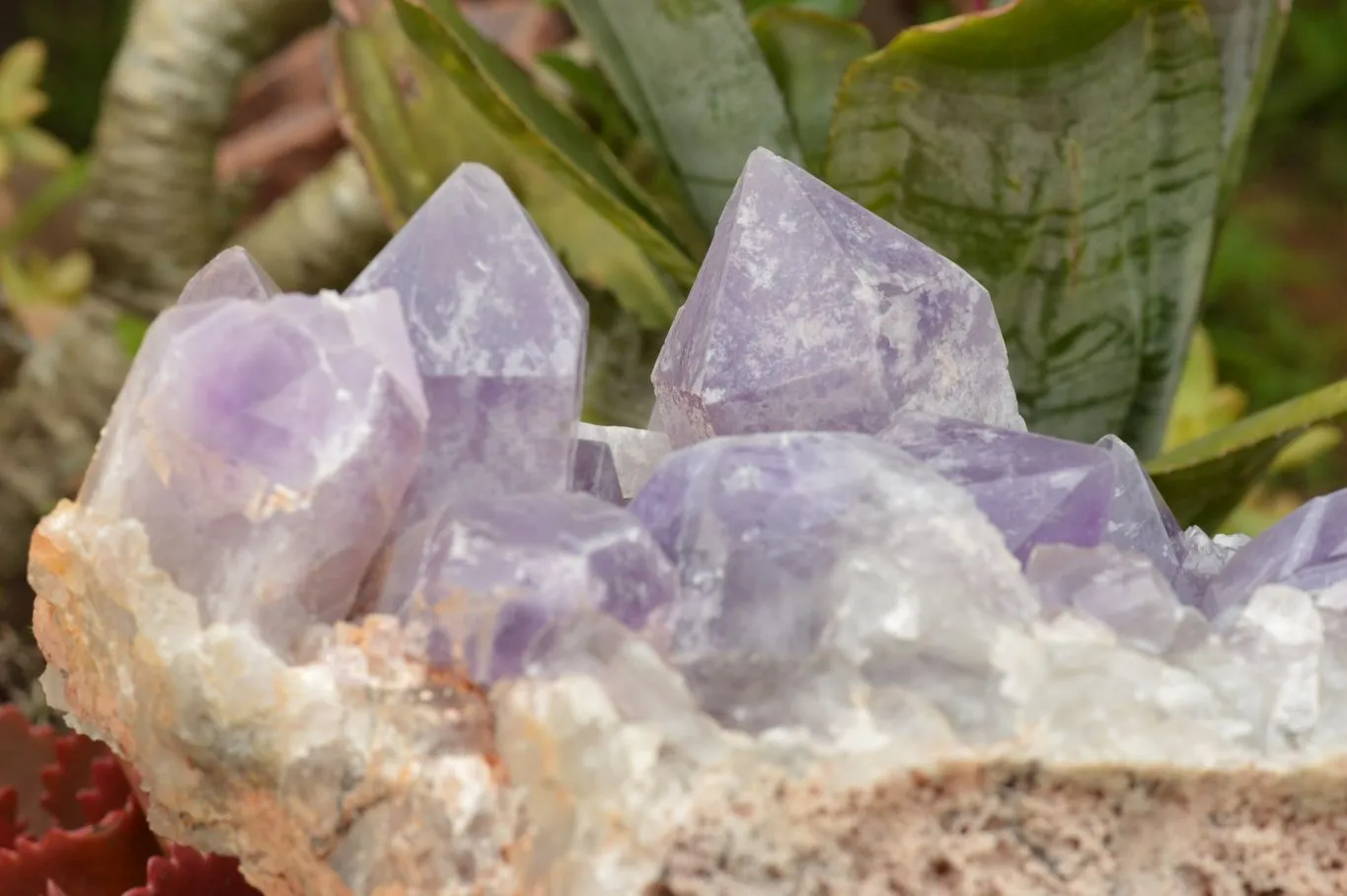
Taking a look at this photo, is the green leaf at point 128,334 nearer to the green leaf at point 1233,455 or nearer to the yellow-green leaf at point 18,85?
the yellow-green leaf at point 18,85

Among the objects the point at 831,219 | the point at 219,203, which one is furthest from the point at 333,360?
the point at 219,203

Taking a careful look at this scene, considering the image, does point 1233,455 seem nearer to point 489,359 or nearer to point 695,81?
point 695,81

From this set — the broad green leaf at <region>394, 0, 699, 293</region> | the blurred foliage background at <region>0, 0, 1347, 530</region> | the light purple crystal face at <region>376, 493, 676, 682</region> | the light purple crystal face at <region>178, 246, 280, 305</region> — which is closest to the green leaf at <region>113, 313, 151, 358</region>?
the broad green leaf at <region>394, 0, 699, 293</region>

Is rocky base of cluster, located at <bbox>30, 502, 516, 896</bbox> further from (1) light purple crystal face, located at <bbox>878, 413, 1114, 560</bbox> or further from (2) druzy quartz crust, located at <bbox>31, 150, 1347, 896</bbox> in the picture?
(1) light purple crystal face, located at <bbox>878, 413, 1114, 560</bbox>

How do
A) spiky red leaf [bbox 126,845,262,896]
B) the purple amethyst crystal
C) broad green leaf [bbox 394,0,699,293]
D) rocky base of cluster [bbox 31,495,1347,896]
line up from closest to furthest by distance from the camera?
rocky base of cluster [bbox 31,495,1347,896] → the purple amethyst crystal → spiky red leaf [bbox 126,845,262,896] → broad green leaf [bbox 394,0,699,293]

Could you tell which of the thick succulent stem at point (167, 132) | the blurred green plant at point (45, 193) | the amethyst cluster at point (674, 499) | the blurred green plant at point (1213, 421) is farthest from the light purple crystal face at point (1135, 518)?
the blurred green plant at point (45, 193)
